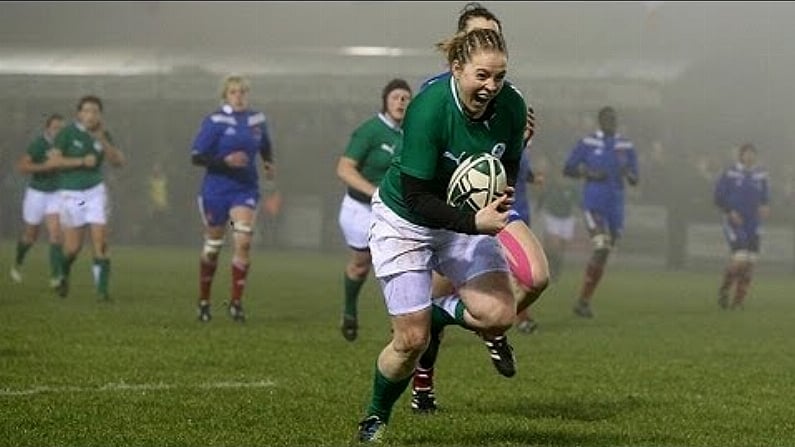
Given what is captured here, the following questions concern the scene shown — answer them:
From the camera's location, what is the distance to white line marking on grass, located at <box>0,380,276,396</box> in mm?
9969

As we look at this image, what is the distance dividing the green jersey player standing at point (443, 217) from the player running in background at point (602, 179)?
34.6 feet

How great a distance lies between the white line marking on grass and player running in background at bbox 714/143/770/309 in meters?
12.1

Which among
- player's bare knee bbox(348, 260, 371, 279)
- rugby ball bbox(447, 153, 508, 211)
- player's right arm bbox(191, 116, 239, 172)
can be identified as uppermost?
rugby ball bbox(447, 153, 508, 211)

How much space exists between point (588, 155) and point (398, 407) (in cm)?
978

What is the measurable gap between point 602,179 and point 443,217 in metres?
Result: 11.4

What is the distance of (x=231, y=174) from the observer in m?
15.8

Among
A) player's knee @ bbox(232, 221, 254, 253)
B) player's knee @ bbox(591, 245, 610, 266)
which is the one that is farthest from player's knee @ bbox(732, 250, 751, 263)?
player's knee @ bbox(232, 221, 254, 253)

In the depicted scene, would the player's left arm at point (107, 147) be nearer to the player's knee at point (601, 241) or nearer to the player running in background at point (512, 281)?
the player's knee at point (601, 241)

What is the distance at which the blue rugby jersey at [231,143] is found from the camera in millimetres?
15797

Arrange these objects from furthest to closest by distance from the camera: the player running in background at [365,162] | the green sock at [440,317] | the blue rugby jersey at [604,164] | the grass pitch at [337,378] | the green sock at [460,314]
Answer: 1. the blue rugby jersey at [604,164]
2. the player running in background at [365,162]
3. the grass pitch at [337,378]
4. the green sock at [440,317]
5. the green sock at [460,314]

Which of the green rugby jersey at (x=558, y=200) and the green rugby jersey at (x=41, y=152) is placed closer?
the green rugby jersey at (x=41, y=152)

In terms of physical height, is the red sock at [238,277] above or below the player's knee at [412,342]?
below

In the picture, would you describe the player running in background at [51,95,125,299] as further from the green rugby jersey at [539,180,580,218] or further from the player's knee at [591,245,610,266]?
the green rugby jersey at [539,180,580,218]

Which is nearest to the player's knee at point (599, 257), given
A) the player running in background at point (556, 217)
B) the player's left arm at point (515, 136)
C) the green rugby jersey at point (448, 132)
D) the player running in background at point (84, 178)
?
the player running in background at point (84, 178)
